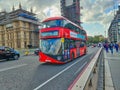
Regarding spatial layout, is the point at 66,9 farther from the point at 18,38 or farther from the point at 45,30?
the point at 45,30

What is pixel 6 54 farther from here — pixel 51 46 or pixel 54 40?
pixel 54 40

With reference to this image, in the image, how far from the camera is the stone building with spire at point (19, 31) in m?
59.6

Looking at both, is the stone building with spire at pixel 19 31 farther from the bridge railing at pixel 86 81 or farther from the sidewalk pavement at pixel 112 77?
the bridge railing at pixel 86 81

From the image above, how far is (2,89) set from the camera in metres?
5.66

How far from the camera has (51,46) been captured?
12.3m

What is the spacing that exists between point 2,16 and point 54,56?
236 ft

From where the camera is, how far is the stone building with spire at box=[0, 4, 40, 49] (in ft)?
196

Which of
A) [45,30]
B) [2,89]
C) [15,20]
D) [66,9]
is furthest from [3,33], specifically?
[2,89]

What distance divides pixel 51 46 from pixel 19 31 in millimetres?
50815

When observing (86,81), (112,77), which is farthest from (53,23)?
(86,81)

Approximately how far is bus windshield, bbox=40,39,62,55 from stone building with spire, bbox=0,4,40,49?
158 ft

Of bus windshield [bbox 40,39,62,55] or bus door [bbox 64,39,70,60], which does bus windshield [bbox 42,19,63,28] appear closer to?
bus windshield [bbox 40,39,62,55]

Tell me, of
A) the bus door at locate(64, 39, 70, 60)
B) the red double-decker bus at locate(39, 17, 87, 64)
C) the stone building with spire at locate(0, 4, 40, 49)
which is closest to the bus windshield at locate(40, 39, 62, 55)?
the red double-decker bus at locate(39, 17, 87, 64)

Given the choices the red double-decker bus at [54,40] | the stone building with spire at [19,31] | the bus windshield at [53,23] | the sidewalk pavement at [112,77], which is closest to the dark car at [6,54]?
the red double-decker bus at [54,40]
